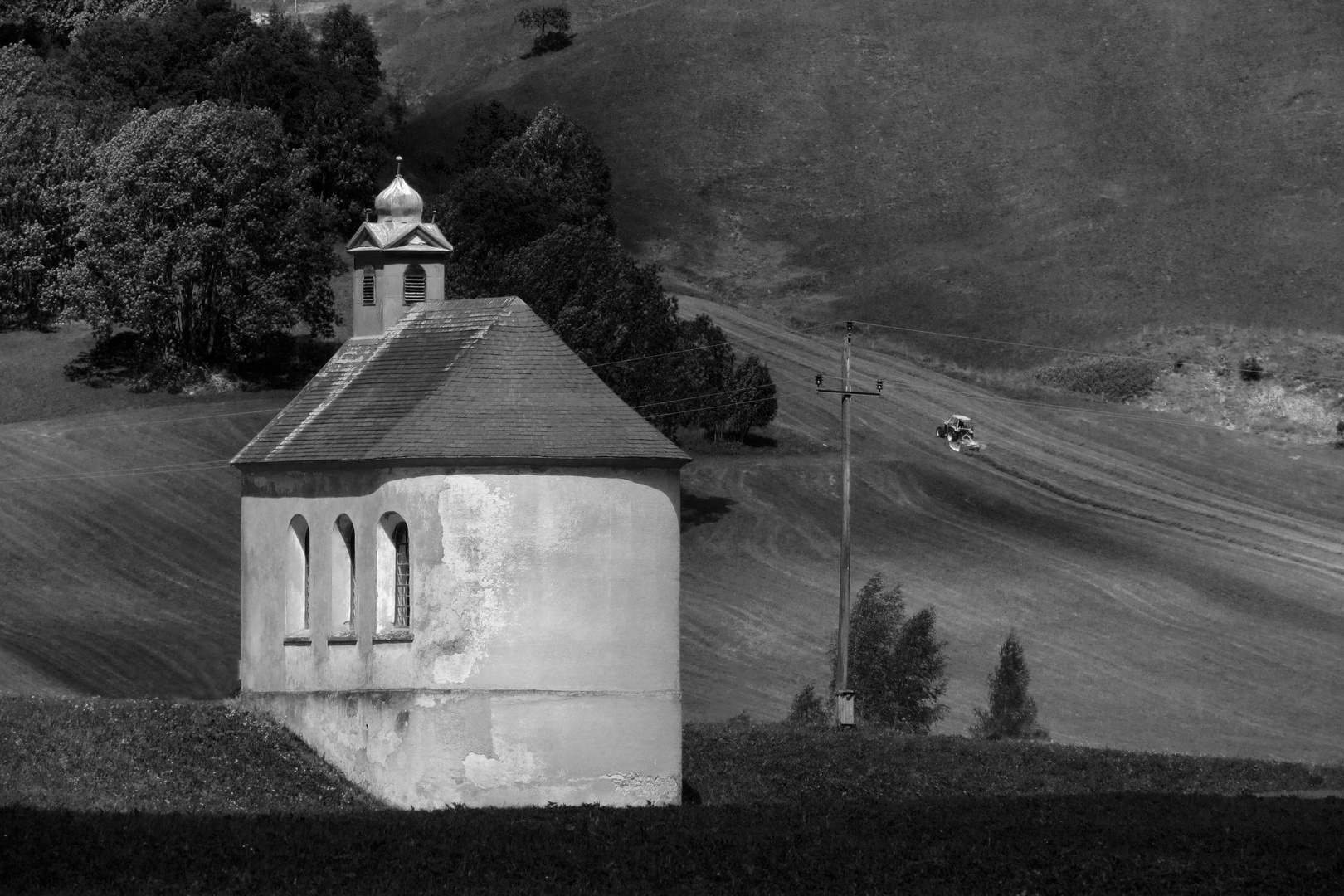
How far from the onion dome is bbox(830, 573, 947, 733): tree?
18.6m

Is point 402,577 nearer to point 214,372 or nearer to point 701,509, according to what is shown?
point 701,509

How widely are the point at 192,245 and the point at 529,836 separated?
233ft

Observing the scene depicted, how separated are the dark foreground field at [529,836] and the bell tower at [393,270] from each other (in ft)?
31.3

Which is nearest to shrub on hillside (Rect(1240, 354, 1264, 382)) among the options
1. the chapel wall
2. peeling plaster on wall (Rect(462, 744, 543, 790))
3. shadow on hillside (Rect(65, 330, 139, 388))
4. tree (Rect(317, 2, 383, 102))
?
shadow on hillside (Rect(65, 330, 139, 388))

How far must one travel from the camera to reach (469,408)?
136 ft

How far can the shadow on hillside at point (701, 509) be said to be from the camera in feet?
289

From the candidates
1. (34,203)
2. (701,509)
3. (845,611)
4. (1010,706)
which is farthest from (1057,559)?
(34,203)

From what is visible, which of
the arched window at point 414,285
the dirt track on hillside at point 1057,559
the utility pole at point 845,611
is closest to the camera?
the arched window at point 414,285

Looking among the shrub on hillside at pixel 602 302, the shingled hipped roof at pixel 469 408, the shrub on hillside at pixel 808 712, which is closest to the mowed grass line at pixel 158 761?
the shingled hipped roof at pixel 469 408

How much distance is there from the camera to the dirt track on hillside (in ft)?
232

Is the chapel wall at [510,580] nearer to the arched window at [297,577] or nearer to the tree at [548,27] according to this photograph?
the arched window at [297,577]

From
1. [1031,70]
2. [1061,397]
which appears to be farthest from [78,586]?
[1031,70]

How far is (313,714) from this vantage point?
138 ft

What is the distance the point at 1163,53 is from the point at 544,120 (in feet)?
156
